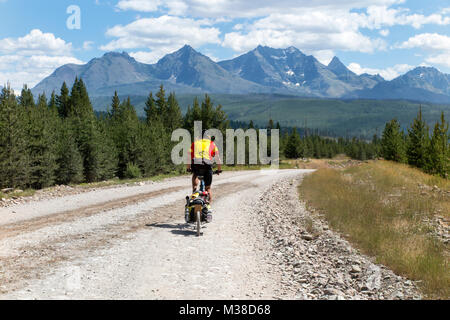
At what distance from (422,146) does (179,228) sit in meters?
39.9

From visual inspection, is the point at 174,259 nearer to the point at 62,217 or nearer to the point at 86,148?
the point at 62,217

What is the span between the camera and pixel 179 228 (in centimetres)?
1173

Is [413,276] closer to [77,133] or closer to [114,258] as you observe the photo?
[114,258]

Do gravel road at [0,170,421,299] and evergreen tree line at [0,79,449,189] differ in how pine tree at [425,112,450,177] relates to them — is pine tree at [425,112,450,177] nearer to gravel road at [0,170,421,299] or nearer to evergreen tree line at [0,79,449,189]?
evergreen tree line at [0,79,449,189]

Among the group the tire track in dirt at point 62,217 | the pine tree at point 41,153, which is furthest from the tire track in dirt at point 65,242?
the pine tree at point 41,153

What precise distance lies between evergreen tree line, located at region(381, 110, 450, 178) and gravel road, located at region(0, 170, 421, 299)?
28.2 metres

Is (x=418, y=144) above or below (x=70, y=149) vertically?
below

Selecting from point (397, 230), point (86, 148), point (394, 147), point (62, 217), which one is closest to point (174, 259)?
point (62, 217)

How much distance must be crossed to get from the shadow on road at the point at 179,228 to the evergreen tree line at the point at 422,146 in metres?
31.9

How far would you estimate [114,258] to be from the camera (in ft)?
26.8

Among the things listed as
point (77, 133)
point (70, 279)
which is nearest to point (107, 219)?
point (70, 279)

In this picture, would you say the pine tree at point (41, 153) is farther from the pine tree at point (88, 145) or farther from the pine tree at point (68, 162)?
the pine tree at point (88, 145)

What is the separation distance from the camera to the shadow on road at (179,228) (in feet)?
36.1

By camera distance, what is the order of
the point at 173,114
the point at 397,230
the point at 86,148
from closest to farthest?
the point at 397,230
the point at 86,148
the point at 173,114
